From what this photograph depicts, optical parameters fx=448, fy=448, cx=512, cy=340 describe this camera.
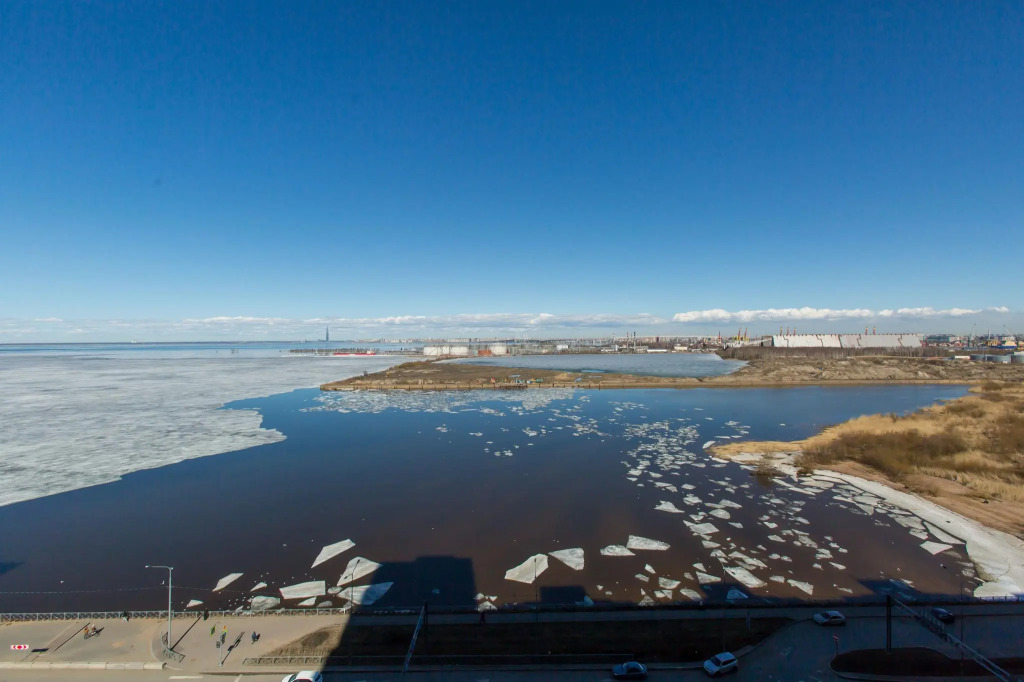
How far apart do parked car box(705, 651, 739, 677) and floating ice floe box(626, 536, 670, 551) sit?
5.51 m

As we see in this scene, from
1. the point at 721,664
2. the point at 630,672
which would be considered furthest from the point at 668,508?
the point at 630,672

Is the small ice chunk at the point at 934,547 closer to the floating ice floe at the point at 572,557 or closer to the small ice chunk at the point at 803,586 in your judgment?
the small ice chunk at the point at 803,586

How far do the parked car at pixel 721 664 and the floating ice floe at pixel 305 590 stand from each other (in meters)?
10.1

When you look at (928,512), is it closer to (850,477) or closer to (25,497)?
(850,477)

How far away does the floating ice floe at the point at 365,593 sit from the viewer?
12.5 m

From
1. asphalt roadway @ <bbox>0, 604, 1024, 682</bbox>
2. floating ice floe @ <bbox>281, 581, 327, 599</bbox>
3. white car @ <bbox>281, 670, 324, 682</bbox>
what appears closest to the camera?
white car @ <bbox>281, 670, 324, 682</bbox>

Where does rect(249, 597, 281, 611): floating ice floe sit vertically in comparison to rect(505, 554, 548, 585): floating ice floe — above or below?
above

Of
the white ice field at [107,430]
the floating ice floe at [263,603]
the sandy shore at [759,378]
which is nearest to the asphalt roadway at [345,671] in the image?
the floating ice floe at [263,603]

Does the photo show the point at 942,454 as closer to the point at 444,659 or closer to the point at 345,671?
the point at 444,659

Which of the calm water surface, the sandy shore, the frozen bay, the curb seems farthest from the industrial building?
the curb

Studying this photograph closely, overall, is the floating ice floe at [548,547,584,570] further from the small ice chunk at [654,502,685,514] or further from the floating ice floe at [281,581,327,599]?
the floating ice floe at [281,581,327,599]

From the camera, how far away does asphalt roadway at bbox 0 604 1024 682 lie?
970 cm

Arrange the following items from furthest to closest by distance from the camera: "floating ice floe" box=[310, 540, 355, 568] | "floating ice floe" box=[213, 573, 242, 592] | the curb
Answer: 1. "floating ice floe" box=[310, 540, 355, 568]
2. "floating ice floe" box=[213, 573, 242, 592]
3. the curb

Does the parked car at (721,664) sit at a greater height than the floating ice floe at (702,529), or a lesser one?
greater
